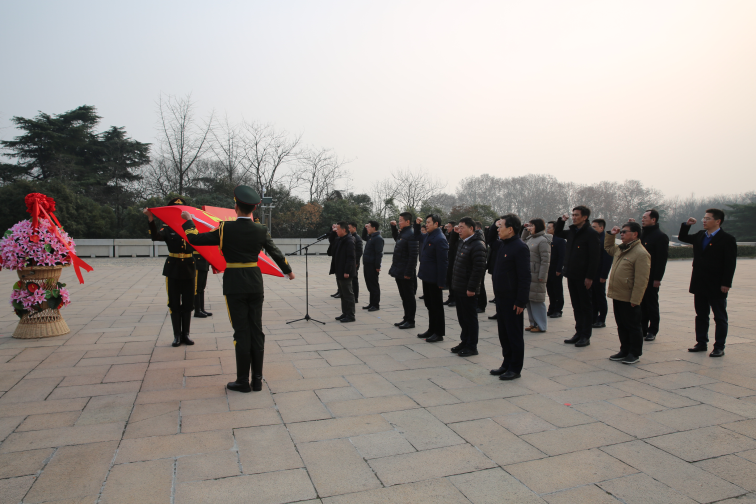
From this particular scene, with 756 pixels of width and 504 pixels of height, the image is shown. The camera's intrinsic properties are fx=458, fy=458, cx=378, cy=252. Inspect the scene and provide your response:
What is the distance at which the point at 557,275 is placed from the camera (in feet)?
24.9

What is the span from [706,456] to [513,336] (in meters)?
1.79

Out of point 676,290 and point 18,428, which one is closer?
point 18,428

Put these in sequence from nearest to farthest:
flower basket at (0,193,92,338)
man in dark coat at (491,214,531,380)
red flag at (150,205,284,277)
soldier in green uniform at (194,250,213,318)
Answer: man in dark coat at (491,214,531,380), red flag at (150,205,284,277), flower basket at (0,193,92,338), soldier in green uniform at (194,250,213,318)

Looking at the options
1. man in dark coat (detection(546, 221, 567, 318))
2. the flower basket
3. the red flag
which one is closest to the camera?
the red flag

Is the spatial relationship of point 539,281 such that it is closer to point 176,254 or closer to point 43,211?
point 176,254

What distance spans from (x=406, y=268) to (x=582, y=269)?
241 cm

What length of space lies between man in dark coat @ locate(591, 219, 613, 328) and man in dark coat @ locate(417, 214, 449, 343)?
2351mm

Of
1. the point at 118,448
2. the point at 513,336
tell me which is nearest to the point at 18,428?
the point at 118,448

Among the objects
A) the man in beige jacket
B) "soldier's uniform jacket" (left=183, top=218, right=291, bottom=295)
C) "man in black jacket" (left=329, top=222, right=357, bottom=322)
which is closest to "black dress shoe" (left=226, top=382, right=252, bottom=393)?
"soldier's uniform jacket" (left=183, top=218, right=291, bottom=295)

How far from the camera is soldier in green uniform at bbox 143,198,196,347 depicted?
18.4 feet

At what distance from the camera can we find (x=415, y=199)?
3456cm

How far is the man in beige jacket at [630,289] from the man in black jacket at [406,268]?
2718 millimetres

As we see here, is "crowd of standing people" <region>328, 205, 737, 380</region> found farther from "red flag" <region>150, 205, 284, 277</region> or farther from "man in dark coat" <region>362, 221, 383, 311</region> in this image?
"red flag" <region>150, 205, 284, 277</region>

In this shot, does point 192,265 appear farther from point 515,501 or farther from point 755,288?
point 755,288
